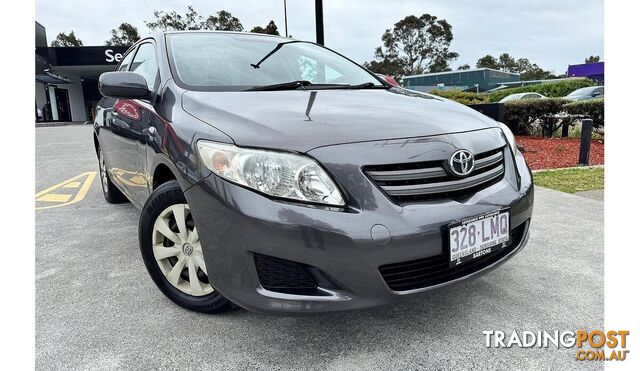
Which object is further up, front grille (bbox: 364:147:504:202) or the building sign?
the building sign

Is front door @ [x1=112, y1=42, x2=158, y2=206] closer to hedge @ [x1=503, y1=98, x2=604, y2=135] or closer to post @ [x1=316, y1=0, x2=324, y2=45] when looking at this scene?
post @ [x1=316, y1=0, x2=324, y2=45]

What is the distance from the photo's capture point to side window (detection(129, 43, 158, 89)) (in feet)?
8.64

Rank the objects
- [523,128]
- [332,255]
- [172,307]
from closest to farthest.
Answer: [332,255] < [172,307] < [523,128]

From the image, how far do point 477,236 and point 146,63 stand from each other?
241 cm

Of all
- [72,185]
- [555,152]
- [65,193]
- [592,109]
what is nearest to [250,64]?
[65,193]

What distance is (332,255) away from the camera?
155 centimetres

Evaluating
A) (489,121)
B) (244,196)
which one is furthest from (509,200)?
(244,196)

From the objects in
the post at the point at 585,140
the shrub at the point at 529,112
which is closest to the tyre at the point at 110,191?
the post at the point at 585,140

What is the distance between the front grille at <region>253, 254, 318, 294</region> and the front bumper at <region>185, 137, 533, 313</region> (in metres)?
0.02

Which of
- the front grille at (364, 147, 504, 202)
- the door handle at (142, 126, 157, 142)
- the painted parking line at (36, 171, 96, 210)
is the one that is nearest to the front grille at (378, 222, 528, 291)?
the front grille at (364, 147, 504, 202)

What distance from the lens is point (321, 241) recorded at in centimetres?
154

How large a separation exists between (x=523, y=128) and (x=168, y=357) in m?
10.3

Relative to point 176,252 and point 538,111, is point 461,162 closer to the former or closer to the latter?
point 176,252

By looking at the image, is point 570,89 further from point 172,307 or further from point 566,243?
point 172,307
